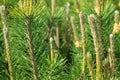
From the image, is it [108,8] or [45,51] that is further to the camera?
[108,8]

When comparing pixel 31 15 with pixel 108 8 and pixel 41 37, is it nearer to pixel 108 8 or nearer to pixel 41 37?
pixel 41 37

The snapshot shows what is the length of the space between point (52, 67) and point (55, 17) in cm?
27

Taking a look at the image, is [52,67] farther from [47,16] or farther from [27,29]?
[47,16]

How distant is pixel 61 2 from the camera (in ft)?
4.64

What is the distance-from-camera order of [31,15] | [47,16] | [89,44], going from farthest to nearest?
1. [47,16]
2. [89,44]
3. [31,15]

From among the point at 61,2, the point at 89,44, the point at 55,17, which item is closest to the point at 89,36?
the point at 89,44

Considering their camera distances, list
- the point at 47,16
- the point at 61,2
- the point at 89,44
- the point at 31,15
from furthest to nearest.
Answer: the point at 61,2
the point at 47,16
the point at 89,44
the point at 31,15

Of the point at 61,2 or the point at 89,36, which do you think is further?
the point at 61,2

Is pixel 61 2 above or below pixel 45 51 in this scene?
above

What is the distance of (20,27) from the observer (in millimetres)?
691

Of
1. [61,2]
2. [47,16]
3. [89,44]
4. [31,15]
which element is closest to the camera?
[31,15]

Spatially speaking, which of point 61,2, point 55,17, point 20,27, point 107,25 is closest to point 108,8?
point 107,25

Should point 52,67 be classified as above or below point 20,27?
below

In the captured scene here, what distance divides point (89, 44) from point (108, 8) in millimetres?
134
